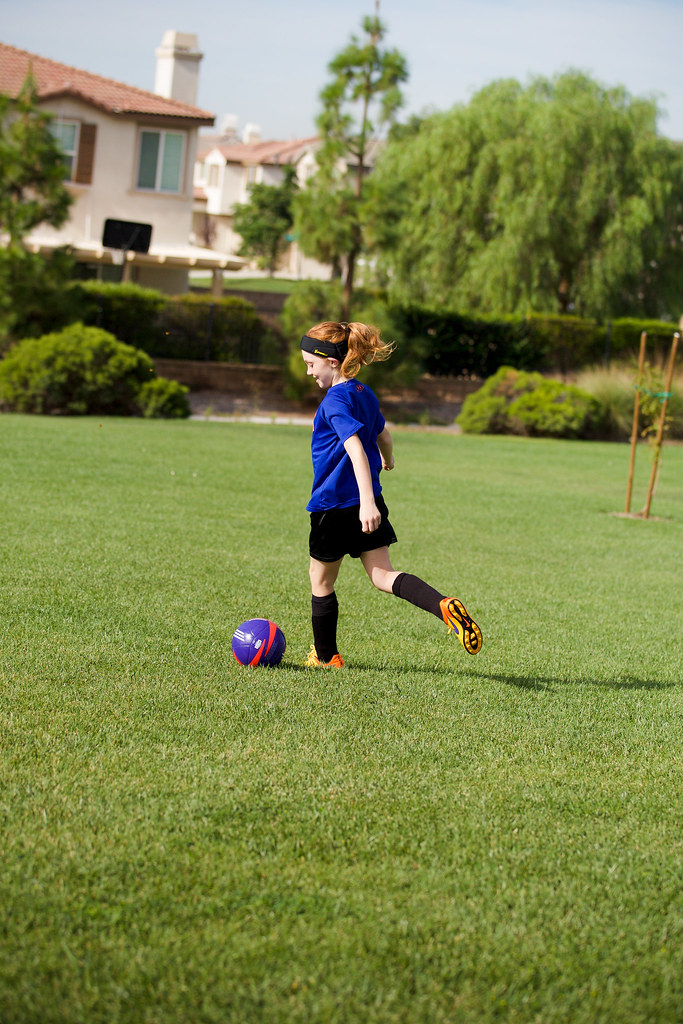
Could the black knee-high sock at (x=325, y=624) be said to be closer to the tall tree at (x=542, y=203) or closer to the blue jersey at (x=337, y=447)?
the blue jersey at (x=337, y=447)

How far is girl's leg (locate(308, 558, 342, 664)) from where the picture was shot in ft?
16.8

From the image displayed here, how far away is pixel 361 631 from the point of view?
19.9 feet

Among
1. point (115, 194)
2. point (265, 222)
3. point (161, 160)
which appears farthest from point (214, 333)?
point (265, 222)

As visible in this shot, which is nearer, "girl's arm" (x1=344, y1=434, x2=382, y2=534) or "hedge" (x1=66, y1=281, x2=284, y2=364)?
"girl's arm" (x1=344, y1=434, x2=382, y2=534)

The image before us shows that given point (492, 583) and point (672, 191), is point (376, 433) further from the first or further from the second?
point (672, 191)

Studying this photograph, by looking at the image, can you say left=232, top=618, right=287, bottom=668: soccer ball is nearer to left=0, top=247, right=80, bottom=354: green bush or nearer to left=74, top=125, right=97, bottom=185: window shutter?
left=0, top=247, right=80, bottom=354: green bush

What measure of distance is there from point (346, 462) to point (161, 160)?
89.1 ft

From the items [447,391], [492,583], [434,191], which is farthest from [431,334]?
[492,583]

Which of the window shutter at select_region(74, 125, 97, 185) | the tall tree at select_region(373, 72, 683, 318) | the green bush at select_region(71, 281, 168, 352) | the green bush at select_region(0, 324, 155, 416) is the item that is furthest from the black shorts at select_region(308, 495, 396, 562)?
the window shutter at select_region(74, 125, 97, 185)

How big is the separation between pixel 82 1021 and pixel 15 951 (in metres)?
0.31

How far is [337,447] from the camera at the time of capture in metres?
4.93

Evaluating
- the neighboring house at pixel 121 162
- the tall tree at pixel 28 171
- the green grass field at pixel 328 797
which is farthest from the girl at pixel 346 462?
the neighboring house at pixel 121 162

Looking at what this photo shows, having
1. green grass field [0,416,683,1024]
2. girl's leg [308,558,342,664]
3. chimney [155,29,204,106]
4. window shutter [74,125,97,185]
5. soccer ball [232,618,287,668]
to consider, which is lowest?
green grass field [0,416,683,1024]

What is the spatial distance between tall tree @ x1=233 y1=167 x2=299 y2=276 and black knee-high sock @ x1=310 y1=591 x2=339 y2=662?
5969 cm
